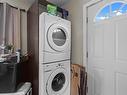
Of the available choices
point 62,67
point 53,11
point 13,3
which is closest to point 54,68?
point 62,67

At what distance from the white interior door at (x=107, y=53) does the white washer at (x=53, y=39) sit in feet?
1.55

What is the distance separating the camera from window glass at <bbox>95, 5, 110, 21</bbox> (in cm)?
230

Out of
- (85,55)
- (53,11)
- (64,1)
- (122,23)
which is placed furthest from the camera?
(64,1)

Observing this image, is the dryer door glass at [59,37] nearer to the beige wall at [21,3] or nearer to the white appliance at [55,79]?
the white appliance at [55,79]

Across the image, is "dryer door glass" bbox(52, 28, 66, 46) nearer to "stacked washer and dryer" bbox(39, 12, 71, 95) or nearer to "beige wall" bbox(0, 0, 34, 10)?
"stacked washer and dryer" bbox(39, 12, 71, 95)

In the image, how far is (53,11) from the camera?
2465 mm

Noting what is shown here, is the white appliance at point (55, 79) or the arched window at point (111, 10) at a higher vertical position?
the arched window at point (111, 10)

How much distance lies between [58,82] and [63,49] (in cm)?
62

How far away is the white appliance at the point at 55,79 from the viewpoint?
212 centimetres

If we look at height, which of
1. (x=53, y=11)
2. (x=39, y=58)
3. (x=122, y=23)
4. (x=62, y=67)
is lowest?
(x=62, y=67)

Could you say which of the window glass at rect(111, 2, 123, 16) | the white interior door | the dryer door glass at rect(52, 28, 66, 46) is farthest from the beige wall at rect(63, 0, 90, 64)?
the window glass at rect(111, 2, 123, 16)

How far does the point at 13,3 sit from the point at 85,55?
1.80 m

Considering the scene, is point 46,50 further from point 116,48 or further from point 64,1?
point 64,1

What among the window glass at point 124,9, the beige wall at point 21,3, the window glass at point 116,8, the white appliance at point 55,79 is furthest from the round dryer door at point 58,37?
the beige wall at point 21,3
